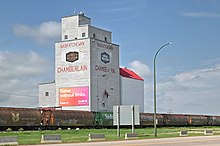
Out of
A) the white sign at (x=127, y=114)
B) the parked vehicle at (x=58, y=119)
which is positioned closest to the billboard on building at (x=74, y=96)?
the parked vehicle at (x=58, y=119)

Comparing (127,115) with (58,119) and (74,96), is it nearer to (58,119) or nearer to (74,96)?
(58,119)

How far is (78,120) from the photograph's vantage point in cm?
6488

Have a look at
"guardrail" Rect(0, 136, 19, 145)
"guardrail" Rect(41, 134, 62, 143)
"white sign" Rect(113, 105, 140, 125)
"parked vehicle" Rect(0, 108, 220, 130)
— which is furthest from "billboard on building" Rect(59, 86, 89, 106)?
"guardrail" Rect(0, 136, 19, 145)

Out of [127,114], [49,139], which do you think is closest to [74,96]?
[127,114]

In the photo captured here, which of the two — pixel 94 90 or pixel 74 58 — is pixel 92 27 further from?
pixel 94 90

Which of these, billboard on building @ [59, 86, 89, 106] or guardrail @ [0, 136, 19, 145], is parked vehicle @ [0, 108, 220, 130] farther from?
guardrail @ [0, 136, 19, 145]

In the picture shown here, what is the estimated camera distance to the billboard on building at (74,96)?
87.9 meters

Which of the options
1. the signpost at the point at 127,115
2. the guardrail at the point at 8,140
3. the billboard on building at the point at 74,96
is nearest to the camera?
the guardrail at the point at 8,140

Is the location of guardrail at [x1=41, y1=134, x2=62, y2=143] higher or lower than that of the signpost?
lower

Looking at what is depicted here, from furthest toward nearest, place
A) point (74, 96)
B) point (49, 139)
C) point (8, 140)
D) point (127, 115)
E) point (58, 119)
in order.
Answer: point (74, 96) → point (58, 119) → point (127, 115) → point (49, 139) → point (8, 140)

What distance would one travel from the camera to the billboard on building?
289ft

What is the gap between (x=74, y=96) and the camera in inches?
3509

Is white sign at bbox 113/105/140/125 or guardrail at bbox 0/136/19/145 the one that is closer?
guardrail at bbox 0/136/19/145

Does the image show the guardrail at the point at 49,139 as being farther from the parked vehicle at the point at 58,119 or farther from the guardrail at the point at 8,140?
the parked vehicle at the point at 58,119
